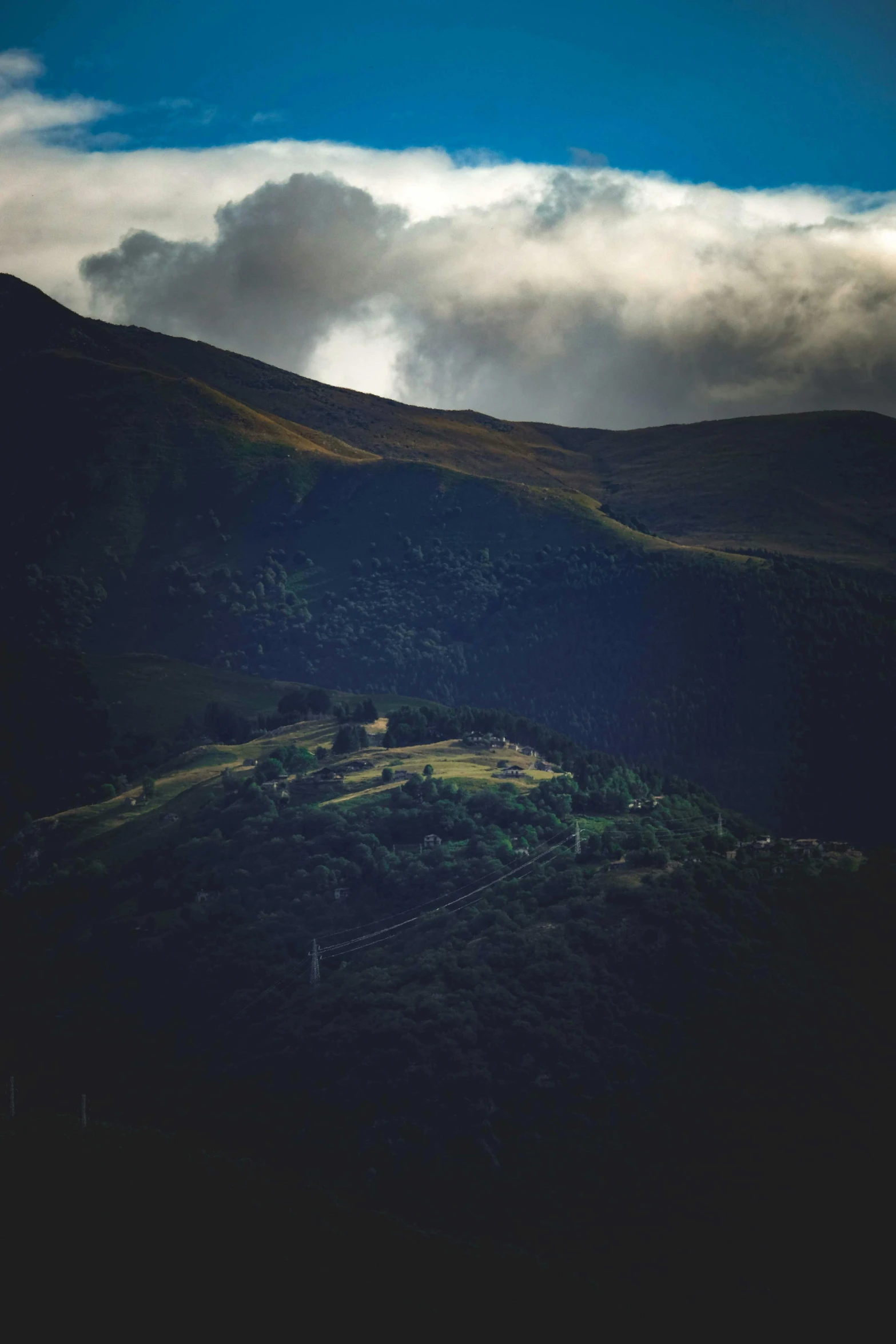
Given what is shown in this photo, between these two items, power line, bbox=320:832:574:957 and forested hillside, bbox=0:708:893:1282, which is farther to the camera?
power line, bbox=320:832:574:957

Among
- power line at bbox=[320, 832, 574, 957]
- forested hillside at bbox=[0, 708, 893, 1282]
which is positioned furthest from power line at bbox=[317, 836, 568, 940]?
forested hillside at bbox=[0, 708, 893, 1282]

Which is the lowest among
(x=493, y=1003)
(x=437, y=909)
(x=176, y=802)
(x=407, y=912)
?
(x=407, y=912)

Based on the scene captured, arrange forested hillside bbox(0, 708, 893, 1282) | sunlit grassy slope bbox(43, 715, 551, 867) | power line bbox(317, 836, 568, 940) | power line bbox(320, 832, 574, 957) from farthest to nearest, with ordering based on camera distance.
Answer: sunlit grassy slope bbox(43, 715, 551, 867), power line bbox(317, 836, 568, 940), power line bbox(320, 832, 574, 957), forested hillside bbox(0, 708, 893, 1282)

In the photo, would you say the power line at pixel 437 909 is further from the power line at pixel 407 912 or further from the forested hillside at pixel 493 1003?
the forested hillside at pixel 493 1003

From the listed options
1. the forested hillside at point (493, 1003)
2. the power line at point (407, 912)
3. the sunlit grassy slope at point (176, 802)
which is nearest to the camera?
the forested hillside at point (493, 1003)

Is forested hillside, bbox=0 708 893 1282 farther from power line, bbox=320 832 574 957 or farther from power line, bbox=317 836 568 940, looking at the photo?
power line, bbox=317 836 568 940

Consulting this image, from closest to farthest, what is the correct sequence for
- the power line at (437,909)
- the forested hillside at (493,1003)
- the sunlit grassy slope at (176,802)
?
the forested hillside at (493,1003) → the power line at (437,909) → the sunlit grassy slope at (176,802)

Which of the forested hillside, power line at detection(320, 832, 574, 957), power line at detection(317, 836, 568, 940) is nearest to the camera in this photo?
the forested hillside

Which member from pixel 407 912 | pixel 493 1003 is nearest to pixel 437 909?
pixel 407 912

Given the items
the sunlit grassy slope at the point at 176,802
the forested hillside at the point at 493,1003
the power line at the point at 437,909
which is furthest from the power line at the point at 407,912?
the sunlit grassy slope at the point at 176,802

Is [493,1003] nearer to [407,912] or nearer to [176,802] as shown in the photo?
[407,912]

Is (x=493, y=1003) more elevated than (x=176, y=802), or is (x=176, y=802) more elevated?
(x=176, y=802)

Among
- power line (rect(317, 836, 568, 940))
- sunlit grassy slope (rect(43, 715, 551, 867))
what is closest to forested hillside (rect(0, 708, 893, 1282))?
power line (rect(317, 836, 568, 940))

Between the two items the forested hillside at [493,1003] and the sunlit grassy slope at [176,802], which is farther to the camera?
the sunlit grassy slope at [176,802]
